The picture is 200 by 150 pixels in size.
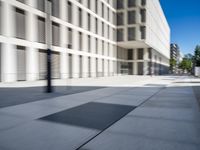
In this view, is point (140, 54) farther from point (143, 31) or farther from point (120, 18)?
point (120, 18)

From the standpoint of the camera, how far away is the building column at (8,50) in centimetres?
2042

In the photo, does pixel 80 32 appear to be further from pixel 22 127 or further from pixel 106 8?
pixel 22 127

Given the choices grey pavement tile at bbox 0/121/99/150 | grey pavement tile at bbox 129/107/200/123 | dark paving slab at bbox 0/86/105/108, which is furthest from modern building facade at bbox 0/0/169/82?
grey pavement tile at bbox 0/121/99/150

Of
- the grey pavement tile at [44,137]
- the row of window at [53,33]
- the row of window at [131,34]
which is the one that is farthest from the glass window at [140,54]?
the grey pavement tile at [44,137]

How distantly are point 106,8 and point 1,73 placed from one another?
30.9 meters

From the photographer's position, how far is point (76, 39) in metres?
32.8

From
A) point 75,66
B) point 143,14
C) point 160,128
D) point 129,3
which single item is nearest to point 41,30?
point 75,66

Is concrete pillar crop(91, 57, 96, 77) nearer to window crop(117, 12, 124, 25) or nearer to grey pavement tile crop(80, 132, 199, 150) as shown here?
window crop(117, 12, 124, 25)

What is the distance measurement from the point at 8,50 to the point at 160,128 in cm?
2002

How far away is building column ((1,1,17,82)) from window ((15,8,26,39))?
615 millimetres

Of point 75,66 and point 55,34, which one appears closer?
point 55,34

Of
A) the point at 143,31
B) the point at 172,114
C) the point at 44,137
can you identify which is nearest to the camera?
the point at 44,137

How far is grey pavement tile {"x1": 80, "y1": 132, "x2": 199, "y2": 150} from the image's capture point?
3543 mm

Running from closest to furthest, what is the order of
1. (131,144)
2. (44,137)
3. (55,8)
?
(131,144), (44,137), (55,8)
